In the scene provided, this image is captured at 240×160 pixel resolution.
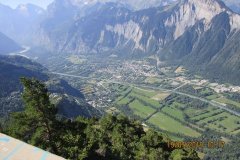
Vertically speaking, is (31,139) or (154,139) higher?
(31,139)

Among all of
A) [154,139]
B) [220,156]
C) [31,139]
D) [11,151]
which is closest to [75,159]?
[31,139]

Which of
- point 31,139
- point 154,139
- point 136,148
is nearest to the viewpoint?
point 31,139

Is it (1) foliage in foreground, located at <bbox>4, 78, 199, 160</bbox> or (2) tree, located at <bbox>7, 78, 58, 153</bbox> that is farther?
(2) tree, located at <bbox>7, 78, 58, 153</bbox>

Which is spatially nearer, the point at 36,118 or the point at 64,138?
the point at 64,138

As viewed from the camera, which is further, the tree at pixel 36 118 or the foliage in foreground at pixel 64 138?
the tree at pixel 36 118

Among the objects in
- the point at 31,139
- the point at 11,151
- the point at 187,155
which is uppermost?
the point at 11,151

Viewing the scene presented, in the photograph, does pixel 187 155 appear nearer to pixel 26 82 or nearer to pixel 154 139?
pixel 154 139
